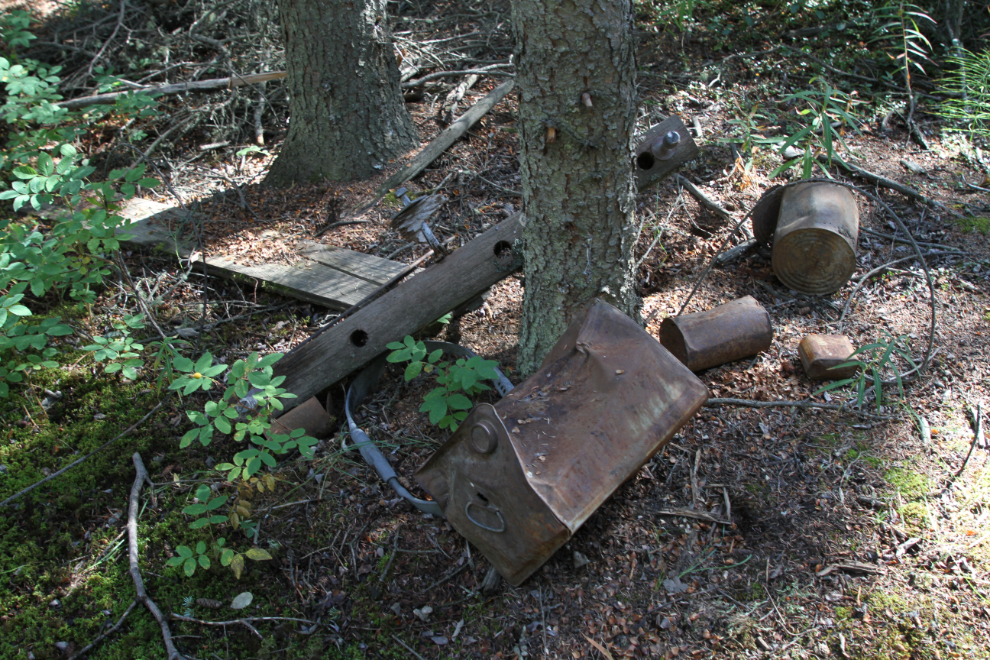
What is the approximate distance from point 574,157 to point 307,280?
1901 mm

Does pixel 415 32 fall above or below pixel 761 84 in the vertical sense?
above

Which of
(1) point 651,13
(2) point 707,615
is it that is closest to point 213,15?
(1) point 651,13

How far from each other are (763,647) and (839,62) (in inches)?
193

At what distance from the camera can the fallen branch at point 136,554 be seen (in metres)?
2.26

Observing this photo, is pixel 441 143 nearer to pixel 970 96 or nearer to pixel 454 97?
pixel 454 97

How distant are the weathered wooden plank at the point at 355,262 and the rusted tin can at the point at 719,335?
64.8 inches

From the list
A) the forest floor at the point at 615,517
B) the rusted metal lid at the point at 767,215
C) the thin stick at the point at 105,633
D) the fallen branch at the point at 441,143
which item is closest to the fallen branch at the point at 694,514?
the forest floor at the point at 615,517

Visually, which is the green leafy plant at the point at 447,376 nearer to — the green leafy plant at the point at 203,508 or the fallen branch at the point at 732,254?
the green leafy plant at the point at 203,508

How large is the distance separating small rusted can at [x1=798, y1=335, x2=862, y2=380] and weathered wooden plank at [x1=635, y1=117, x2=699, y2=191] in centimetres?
117

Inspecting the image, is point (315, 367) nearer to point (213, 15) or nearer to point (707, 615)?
point (707, 615)

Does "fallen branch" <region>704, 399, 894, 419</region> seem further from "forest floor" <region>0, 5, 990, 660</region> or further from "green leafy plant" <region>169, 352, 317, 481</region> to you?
"green leafy plant" <region>169, 352, 317, 481</region>

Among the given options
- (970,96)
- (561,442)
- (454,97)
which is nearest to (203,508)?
(561,442)

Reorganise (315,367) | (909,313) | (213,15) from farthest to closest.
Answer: (213,15)
(909,313)
(315,367)

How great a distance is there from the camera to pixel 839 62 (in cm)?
507
